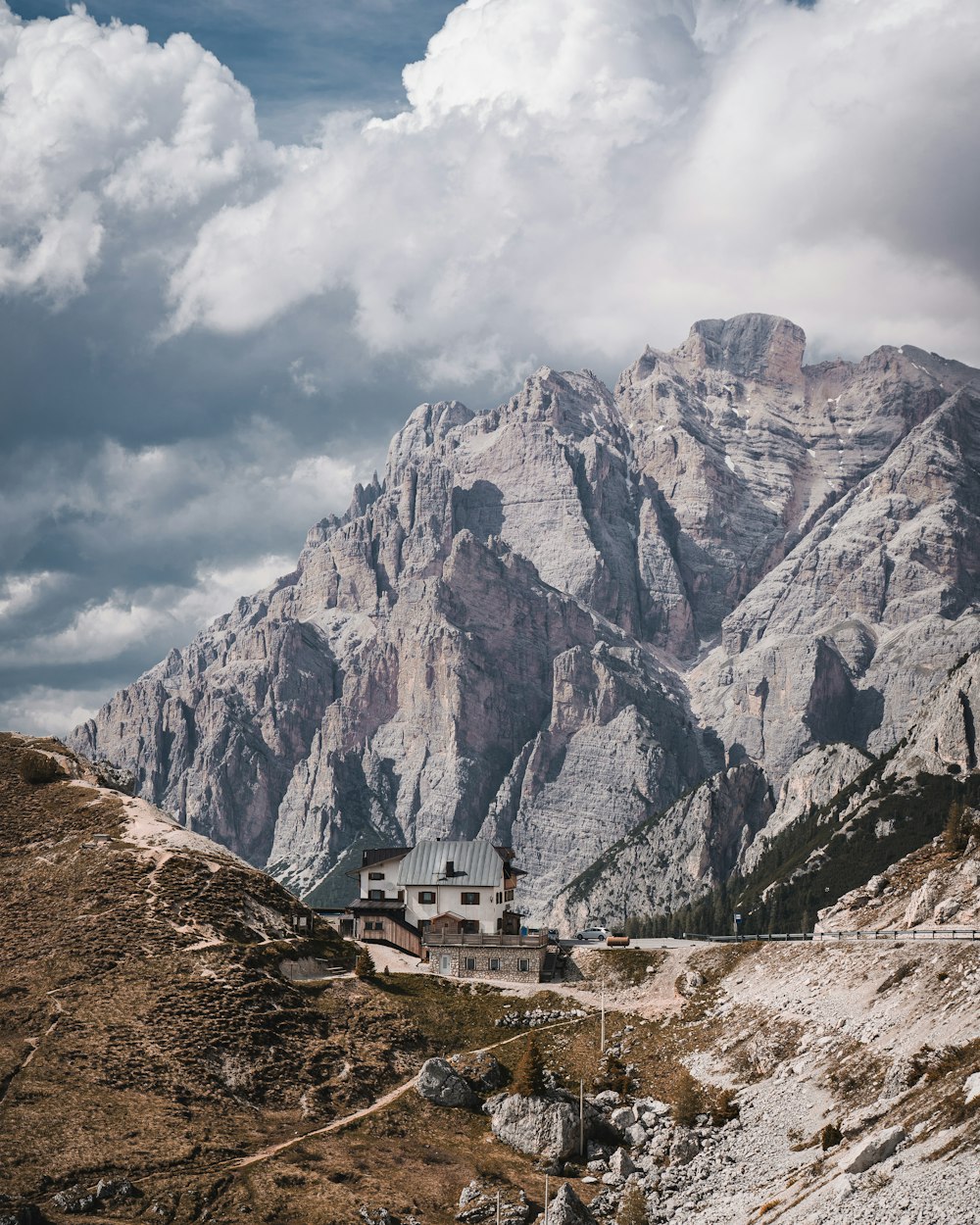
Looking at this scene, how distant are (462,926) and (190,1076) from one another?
149 feet

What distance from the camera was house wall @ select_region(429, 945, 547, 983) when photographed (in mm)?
112681

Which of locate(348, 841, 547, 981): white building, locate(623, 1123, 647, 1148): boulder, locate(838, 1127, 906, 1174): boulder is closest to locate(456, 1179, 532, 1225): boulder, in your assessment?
locate(623, 1123, 647, 1148): boulder

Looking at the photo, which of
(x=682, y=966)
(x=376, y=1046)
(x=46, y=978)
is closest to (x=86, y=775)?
(x=46, y=978)

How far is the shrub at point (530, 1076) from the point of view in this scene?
3329 inches

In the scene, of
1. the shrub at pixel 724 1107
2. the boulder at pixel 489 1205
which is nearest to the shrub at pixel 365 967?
the boulder at pixel 489 1205

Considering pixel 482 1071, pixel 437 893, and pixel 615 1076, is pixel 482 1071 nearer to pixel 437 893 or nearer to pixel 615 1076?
pixel 615 1076

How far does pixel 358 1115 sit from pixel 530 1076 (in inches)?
428

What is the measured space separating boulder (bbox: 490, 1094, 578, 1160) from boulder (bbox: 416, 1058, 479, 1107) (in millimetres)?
2969

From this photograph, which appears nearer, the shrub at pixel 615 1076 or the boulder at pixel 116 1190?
the boulder at pixel 116 1190

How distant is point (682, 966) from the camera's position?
10769cm

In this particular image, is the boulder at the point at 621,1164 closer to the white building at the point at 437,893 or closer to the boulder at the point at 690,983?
the boulder at the point at 690,983

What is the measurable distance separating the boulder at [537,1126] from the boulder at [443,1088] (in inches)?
117

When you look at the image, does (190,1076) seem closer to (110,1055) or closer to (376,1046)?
(110,1055)

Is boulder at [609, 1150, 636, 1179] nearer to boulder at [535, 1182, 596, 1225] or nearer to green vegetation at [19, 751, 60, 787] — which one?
boulder at [535, 1182, 596, 1225]
